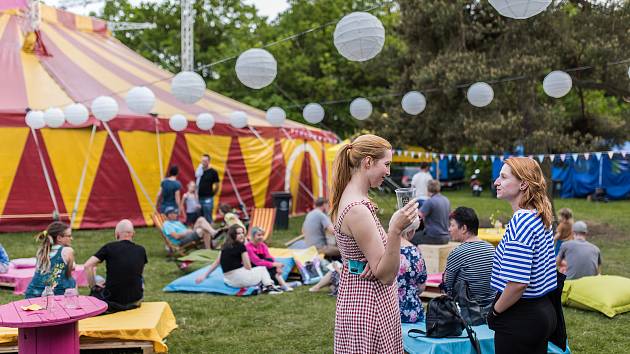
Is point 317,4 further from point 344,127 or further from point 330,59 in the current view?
point 344,127

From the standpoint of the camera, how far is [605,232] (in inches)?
520

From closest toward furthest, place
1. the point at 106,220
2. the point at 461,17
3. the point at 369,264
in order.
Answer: the point at 369,264, the point at 106,220, the point at 461,17

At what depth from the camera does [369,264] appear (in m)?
2.27

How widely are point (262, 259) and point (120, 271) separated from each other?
273cm

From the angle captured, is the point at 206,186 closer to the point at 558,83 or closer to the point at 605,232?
the point at 558,83

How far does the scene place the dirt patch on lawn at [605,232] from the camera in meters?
12.3

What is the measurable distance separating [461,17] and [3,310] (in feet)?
37.6

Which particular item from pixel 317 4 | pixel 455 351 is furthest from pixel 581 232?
pixel 317 4

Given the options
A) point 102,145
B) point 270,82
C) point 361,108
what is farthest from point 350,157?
point 102,145

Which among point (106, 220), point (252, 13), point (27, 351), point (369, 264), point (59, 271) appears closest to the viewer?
point (369, 264)

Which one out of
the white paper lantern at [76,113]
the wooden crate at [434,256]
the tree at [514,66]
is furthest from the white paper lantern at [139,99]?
the tree at [514,66]

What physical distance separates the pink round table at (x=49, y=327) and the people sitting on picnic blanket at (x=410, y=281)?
2.13 metres

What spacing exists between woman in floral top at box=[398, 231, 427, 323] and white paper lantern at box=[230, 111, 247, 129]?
29.2 feet

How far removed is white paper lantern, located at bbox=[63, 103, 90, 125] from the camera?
35.7 ft
